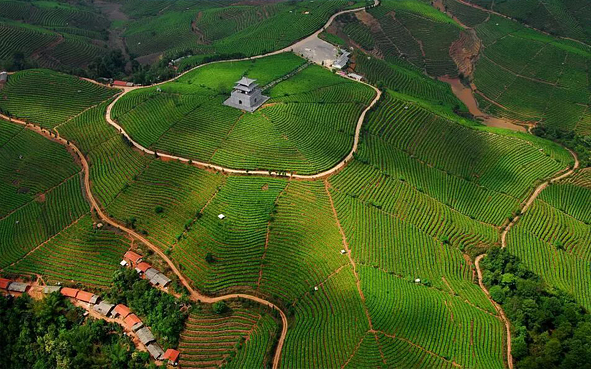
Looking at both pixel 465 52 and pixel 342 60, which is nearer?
pixel 342 60

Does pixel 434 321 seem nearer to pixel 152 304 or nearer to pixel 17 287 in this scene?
pixel 152 304

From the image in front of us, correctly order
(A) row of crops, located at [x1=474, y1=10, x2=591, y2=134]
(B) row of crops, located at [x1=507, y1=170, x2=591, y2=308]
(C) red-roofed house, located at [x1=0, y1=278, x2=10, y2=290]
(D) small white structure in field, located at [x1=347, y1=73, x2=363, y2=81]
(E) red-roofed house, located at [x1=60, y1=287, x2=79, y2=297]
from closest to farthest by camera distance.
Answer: (E) red-roofed house, located at [x1=60, y1=287, x2=79, y2=297], (C) red-roofed house, located at [x1=0, y1=278, x2=10, y2=290], (B) row of crops, located at [x1=507, y1=170, x2=591, y2=308], (D) small white structure in field, located at [x1=347, y1=73, x2=363, y2=81], (A) row of crops, located at [x1=474, y1=10, x2=591, y2=134]

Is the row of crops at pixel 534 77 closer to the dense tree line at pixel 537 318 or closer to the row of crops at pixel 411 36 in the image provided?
the row of crops at pixel 411 36

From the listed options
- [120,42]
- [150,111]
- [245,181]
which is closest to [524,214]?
[245,181]

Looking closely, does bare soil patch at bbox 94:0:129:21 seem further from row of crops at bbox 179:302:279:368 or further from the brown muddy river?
row of crops at bbox 179:302:279:368

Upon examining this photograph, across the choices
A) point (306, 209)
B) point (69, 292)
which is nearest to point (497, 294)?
point (306, 209)

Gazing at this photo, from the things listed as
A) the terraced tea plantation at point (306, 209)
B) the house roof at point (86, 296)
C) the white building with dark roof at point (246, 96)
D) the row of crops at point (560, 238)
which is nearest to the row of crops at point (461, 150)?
the terraced tea plantation at point (306, 209)

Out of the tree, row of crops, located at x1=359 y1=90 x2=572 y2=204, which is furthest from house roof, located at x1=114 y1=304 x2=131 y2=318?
the tree

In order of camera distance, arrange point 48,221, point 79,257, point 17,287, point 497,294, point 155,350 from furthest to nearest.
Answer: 1. point 48,221
2. point 79,257
3. point 497,294
4. point 17,287
5. point 155,350

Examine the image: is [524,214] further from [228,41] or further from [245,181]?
[228,41]
